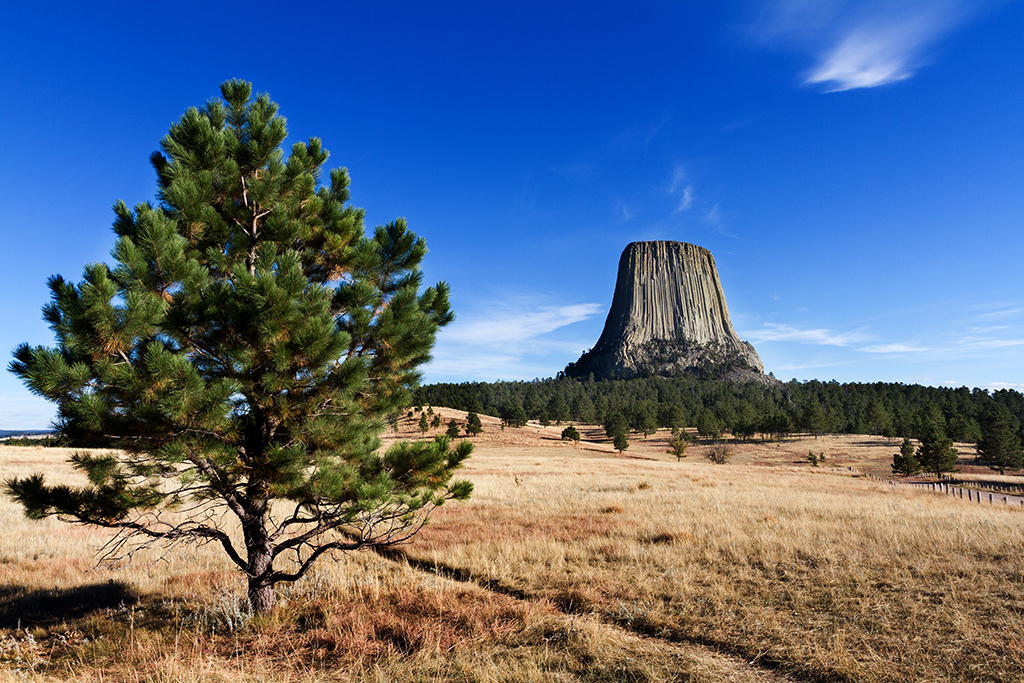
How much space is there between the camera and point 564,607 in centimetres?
779

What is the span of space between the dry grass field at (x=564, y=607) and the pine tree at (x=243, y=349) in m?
1.22

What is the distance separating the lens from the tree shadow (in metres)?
7.38

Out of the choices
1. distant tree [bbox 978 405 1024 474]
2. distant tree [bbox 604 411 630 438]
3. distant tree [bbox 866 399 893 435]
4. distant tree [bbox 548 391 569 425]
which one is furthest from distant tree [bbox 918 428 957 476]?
distant tree [bbox 548 391 569 425]

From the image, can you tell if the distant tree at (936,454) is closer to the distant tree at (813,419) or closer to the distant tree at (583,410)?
the distant tree at (813,419)

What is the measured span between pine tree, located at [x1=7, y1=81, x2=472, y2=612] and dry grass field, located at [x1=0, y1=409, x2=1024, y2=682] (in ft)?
4.00

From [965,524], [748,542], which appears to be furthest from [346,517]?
[965,524]

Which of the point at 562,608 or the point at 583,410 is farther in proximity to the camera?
the point at 583,410

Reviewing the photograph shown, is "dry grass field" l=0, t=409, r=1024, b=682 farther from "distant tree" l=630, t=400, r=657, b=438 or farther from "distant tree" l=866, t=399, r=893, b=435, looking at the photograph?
"distant tree" l=866, t=399, r=893, b=435

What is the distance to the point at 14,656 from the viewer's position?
5629mm

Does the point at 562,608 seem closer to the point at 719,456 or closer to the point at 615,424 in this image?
the point at 719,456

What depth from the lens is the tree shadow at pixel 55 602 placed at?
738cm

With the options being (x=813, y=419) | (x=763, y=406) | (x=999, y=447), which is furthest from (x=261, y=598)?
(x=763, y=406)

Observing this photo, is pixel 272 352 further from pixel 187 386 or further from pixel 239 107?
pixel 239 107

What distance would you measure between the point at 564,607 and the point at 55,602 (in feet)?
27.9
